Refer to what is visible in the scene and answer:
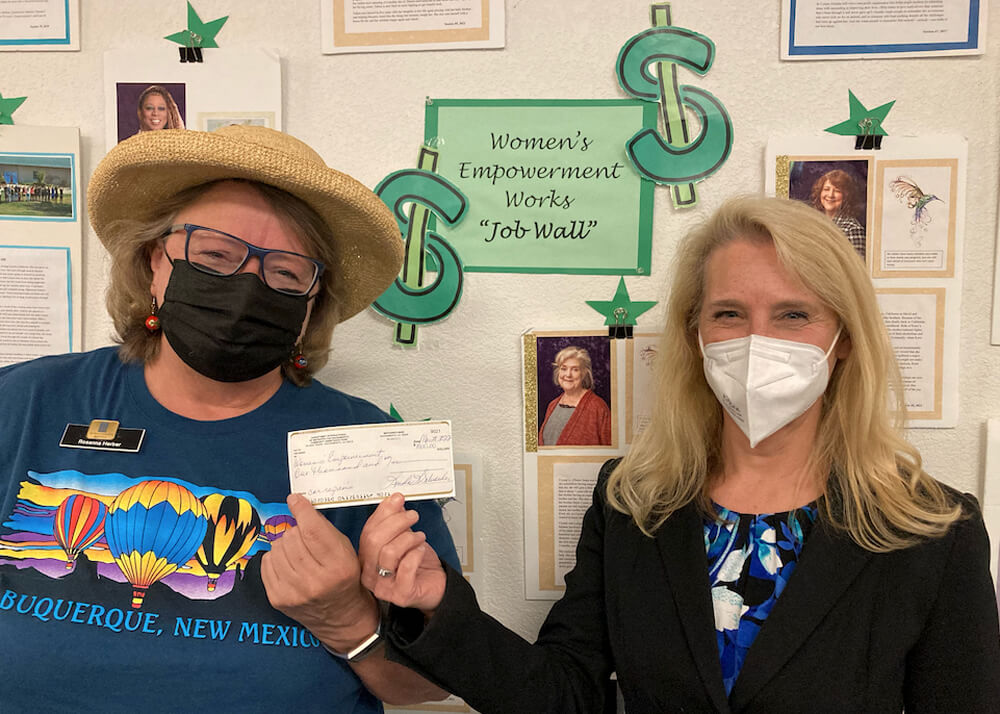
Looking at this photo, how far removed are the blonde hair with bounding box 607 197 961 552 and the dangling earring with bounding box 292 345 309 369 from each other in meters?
0.57

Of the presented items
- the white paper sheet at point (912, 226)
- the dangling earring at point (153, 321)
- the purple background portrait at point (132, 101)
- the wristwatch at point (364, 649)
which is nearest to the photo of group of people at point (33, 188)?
the purple background portrait at point (132, 101)

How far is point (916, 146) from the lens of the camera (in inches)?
53.6

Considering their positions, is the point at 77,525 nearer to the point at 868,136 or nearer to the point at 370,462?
the point at 370,462

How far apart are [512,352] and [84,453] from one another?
784 mm

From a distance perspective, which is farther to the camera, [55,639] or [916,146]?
[916,146]

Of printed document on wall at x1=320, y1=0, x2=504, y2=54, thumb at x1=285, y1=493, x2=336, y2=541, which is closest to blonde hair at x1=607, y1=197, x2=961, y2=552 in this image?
thumb at x1=285, y1=493, x2=336, y2=541

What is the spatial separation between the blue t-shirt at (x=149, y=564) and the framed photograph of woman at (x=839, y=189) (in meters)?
0.96

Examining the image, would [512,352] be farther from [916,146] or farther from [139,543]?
[916,146]

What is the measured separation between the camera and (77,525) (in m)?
1.04


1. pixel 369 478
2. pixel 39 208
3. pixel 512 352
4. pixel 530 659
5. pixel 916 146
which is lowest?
pixel 530 659

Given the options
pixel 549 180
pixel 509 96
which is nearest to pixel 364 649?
pixel 549 180

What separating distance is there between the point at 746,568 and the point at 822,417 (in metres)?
0.30

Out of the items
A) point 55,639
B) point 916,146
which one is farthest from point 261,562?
point 916,146

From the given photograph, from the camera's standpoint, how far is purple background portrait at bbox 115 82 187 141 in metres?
1.47
